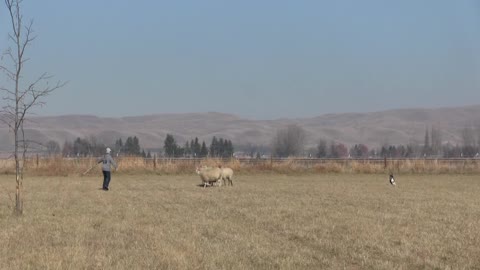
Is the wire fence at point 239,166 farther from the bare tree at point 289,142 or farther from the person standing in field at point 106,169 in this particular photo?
the bare tree at point 289,142

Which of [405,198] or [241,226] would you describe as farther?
[405,198]

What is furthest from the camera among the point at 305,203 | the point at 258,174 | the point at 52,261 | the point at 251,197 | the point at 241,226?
the point at 258,174

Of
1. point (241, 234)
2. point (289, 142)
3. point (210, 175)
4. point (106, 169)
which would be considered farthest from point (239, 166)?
point (289, 142)

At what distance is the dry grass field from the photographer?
10.5 m

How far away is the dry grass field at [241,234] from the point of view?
34.4ft

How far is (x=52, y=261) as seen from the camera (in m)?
10.2

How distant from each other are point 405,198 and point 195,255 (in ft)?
46.8

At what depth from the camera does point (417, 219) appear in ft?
53.7

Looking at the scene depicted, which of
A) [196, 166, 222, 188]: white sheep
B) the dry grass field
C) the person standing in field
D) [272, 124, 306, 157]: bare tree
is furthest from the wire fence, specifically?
[272, 124, 306, 157]: bare tree

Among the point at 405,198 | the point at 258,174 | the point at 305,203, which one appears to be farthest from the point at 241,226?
the point at 258,174

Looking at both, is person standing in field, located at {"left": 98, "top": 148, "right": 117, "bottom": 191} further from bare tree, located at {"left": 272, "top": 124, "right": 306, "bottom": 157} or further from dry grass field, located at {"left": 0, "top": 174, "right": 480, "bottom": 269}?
bare tree, located at {"left": 272, "top": 124, "right": 306, "bottom": 157}

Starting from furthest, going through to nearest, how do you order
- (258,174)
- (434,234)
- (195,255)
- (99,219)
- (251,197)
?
(258,174) < (251,197) < (99,219) < (434,234) < (195,255)

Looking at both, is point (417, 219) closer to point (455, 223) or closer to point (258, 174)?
point (455, 223)

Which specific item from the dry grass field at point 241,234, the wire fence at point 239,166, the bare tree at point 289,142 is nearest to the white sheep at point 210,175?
the dry grass field at point 241,234
